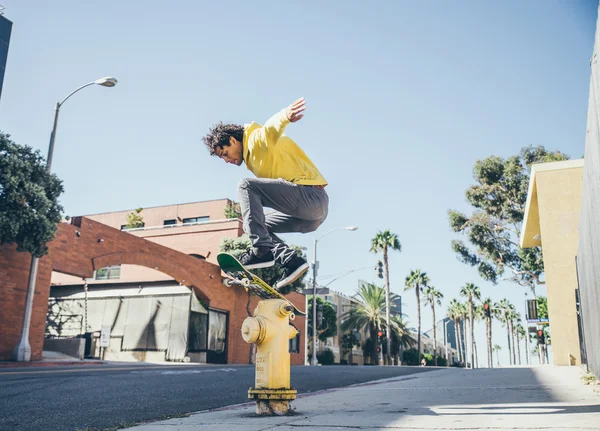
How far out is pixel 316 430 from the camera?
3.02 m

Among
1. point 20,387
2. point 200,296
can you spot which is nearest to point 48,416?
point 20,387

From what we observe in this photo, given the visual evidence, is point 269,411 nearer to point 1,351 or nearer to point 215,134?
point 215,134

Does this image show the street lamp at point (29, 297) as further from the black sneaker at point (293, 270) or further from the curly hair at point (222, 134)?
the black sneaker at point (293, 270)

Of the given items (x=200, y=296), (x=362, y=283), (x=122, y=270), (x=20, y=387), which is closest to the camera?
(x=20, y=387)

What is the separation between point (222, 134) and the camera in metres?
4.34

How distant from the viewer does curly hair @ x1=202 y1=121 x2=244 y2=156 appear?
4.34 metres

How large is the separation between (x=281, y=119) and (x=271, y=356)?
1.82m

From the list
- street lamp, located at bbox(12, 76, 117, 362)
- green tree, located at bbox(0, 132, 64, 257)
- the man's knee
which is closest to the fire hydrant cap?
the man's knee

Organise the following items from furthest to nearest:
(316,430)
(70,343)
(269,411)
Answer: (70,343), (269,411), (316,430)

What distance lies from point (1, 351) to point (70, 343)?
600 cm

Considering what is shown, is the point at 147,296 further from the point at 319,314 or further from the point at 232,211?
the point at 319,314

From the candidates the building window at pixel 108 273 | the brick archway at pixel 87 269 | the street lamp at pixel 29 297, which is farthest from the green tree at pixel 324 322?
the street lamp at pixel 29 297

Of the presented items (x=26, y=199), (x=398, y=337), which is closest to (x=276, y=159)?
(x=26, y=199)

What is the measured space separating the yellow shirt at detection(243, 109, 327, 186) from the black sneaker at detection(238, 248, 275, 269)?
2.18 ft
